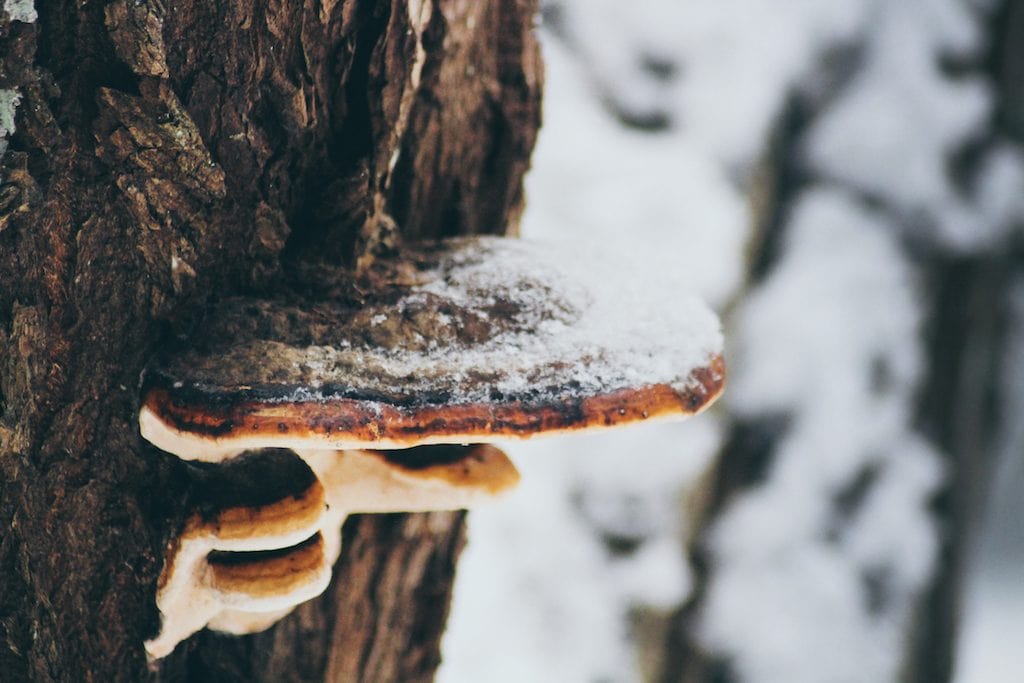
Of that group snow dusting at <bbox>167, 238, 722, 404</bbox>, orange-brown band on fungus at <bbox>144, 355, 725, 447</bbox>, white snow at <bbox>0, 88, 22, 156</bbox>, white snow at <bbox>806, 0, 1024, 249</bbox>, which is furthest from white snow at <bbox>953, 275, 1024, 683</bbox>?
white snow at <bbox>0, 88, 22, 156</bbox>

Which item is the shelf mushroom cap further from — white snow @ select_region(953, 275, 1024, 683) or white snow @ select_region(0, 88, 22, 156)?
white snow @ select_region(953, 275, 1024, 683)

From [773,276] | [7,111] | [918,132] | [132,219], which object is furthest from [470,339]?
[918,132]

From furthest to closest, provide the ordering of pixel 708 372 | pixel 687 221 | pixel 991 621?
pixel 991 621, pixel 687 221, pixel 708 372

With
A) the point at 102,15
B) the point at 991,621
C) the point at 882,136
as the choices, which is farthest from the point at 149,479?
the point at 991,621

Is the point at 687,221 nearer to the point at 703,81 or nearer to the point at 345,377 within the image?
the point at 703,81

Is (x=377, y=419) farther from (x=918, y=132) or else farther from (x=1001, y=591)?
(x=1001, y=591)

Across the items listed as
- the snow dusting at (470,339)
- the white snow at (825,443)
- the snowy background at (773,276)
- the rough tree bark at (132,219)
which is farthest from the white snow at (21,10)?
the white snow at (825,443)
